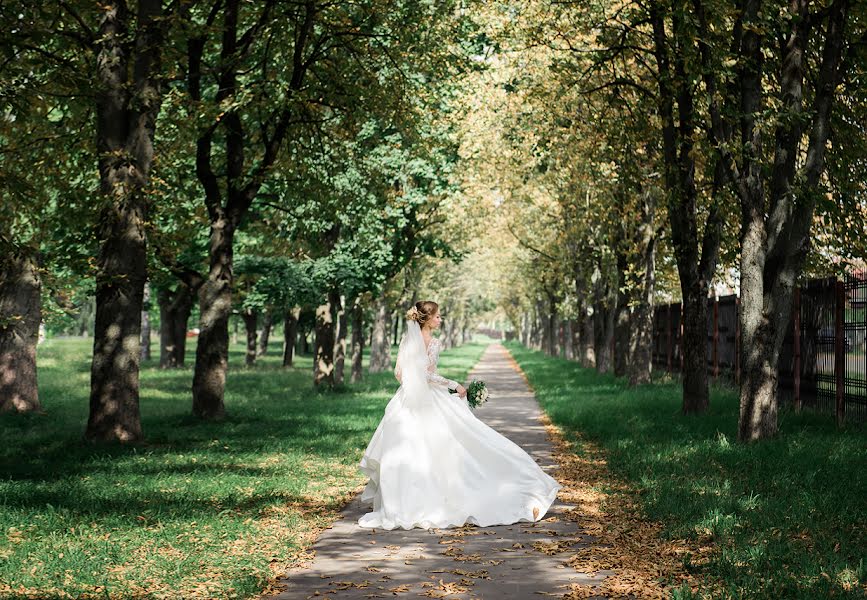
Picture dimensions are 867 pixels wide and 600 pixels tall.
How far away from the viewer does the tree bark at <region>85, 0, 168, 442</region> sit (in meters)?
13.6

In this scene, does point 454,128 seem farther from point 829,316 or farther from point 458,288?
point 458,288

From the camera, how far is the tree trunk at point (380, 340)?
38.2 meters

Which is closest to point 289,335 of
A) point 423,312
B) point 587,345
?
point 587,345

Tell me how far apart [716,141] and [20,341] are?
13.7 meters

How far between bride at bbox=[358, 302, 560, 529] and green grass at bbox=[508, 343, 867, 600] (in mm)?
1364

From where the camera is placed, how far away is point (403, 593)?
632 cm

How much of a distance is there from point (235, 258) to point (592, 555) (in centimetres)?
1873

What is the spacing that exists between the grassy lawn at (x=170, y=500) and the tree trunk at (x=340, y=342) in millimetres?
8320

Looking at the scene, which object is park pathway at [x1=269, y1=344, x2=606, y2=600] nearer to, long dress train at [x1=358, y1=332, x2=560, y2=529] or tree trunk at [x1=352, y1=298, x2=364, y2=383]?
long dress train at [x1=358, y1=332, x2=560, y2=529]

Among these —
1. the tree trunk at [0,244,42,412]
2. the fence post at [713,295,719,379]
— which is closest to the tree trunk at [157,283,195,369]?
the tree trunk at [0,244,42,412]

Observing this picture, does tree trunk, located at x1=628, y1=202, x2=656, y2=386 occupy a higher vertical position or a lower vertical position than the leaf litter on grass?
higher

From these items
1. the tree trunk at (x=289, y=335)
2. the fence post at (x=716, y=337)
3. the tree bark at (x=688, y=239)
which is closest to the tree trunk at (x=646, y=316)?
the fence post at (x=716, y=337)

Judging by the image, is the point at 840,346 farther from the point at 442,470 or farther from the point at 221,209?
the point at 221,209

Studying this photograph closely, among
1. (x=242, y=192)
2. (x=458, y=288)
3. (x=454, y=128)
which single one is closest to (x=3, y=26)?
(x=242, y=192)
